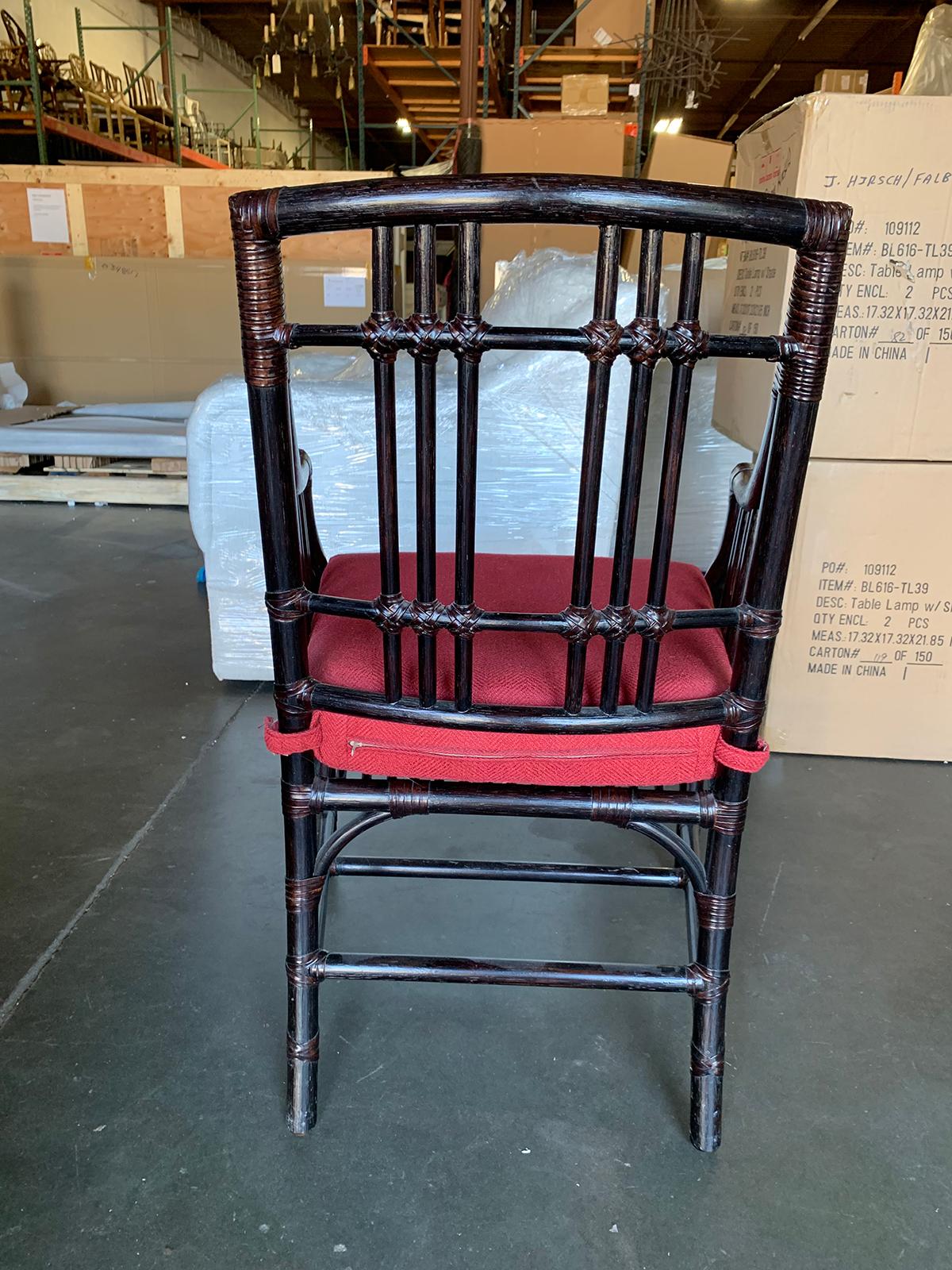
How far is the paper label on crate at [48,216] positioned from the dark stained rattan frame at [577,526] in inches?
195

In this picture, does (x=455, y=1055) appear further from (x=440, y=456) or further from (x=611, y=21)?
(x=611, y=21)

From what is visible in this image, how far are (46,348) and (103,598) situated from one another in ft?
9.50

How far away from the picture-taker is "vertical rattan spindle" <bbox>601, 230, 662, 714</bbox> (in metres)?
0.68

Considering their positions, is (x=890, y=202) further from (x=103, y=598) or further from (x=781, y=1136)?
(x=103, y=598)

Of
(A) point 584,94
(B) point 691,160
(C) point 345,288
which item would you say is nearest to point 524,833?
(B) point 691,160

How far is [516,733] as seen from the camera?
0.83 m

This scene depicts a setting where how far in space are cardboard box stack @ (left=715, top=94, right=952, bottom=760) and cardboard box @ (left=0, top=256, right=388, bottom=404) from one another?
3.40m

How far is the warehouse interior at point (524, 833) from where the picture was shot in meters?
0.86

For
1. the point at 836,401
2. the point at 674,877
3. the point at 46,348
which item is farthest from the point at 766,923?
the point at 46,348

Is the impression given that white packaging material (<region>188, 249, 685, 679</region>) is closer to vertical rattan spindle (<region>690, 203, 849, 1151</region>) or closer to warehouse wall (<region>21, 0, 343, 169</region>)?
vertical rattan spindle (<region>690, 203, 849, 1151</region>)

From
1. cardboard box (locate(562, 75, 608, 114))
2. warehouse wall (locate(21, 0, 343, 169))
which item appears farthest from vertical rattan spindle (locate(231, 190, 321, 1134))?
warehouse wall (locate(21, 0, 343, 169))

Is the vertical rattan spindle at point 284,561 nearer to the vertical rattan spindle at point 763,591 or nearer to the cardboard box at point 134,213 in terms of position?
the vertical rattan spindle at point 763,591

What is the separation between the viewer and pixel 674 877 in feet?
3.96

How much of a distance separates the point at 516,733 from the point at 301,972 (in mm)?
387
